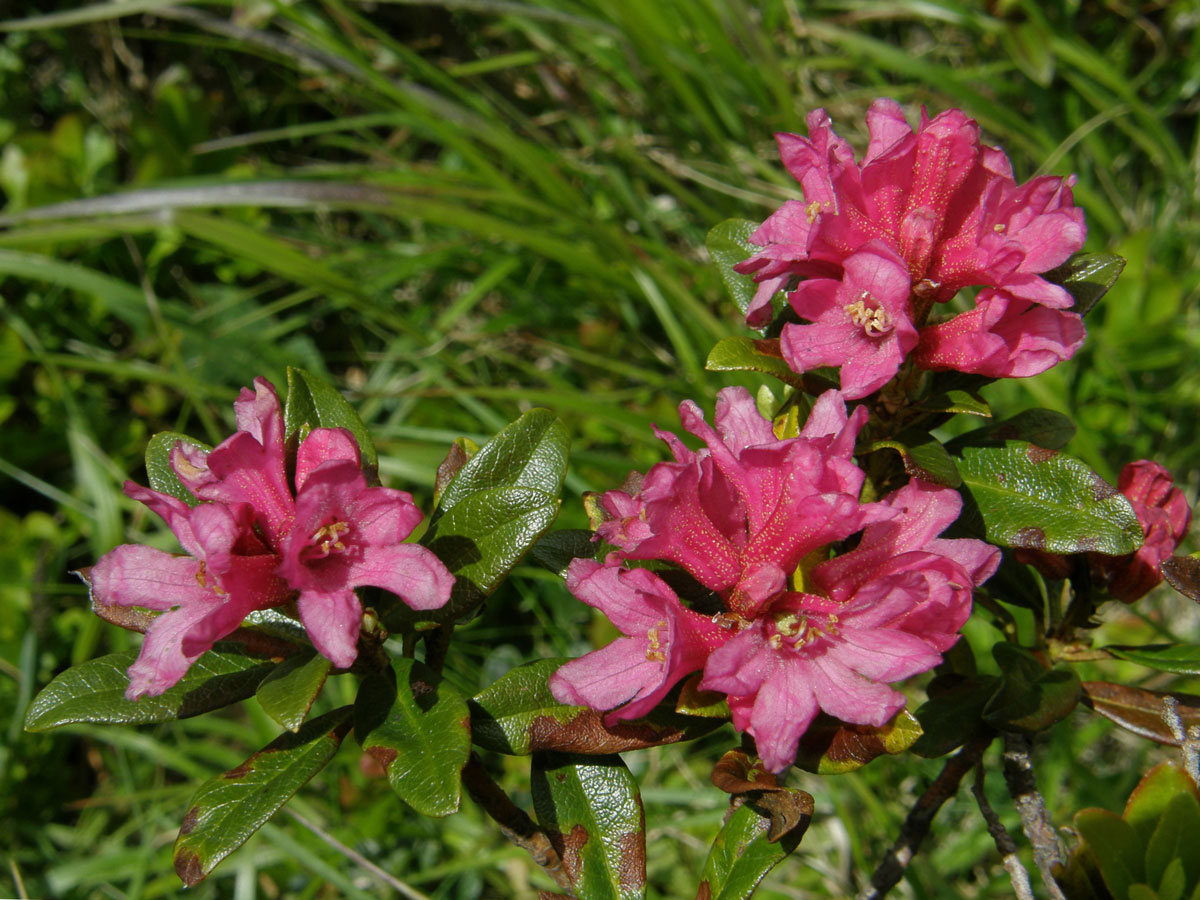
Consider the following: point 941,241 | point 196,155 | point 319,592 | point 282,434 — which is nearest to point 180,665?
point 319,592

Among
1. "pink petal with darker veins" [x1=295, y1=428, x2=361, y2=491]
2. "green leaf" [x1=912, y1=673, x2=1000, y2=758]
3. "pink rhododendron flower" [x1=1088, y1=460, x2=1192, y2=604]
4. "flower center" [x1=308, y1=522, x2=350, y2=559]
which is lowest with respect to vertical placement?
"pink rhododendron flower" [x1=1088, y1=460, x2=1192, y2=604]

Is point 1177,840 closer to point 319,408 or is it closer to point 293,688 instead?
point 293,688

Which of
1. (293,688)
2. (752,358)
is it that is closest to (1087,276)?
(752,358)

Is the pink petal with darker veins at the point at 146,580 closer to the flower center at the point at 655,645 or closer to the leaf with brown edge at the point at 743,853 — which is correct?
the flower center at the point at 655,645

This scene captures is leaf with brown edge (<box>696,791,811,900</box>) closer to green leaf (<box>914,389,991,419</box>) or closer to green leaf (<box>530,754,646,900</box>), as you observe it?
green leaf (<box>530,754,646,900</box>)

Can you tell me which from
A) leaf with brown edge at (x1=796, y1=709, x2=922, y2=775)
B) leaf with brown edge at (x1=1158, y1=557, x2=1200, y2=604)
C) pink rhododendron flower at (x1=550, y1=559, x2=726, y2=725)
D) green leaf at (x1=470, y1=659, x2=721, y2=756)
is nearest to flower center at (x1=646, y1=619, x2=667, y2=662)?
pink rhododendron flower at (x1=550, y1=559, x2=726, y2=725)

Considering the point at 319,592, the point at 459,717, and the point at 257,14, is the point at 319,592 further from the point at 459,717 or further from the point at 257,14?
the point at 257,14
